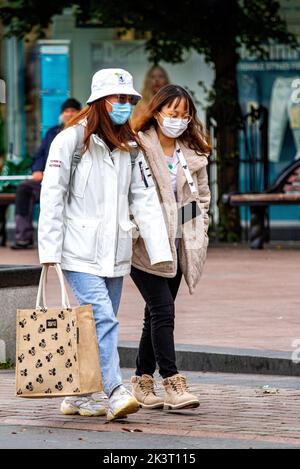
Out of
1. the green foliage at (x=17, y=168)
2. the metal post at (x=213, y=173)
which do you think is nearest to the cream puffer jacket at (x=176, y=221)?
Answer: the metal post at (x=213, y=173)

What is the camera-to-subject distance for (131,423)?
7.42 metres

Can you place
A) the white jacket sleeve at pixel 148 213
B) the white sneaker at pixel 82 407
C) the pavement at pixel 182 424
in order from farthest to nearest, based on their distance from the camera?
the white sneaker at pixel 82 407 < the white jacket sleeve at pixel 148 213 < the pavement at pixel 182 424

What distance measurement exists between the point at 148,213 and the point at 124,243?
23cm

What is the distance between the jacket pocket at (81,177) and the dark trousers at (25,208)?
11.9 metres

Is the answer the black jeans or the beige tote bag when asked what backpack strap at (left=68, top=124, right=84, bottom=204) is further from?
the black jeans

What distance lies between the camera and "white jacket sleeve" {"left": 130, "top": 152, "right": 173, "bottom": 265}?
7566 mm

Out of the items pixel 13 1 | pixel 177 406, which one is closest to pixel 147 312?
pixel 177 406

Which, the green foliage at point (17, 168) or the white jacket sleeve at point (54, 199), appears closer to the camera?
the white jacket sleeve at point (54, 199)

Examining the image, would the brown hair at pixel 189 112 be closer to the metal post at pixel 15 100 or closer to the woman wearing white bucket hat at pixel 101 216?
the woman wearing white bucket hat at pixel 101 216

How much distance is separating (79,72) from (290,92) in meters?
3.15

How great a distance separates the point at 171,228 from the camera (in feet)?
25.6

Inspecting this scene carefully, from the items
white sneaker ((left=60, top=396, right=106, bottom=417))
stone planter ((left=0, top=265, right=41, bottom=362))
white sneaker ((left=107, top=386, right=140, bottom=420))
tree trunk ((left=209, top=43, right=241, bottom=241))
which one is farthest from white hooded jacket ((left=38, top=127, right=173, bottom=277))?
tree trunk ((left=209, top=43, right=241, bottom=241))

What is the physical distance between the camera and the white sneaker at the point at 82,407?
767 cm

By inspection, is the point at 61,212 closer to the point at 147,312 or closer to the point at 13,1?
the point at 147,312
